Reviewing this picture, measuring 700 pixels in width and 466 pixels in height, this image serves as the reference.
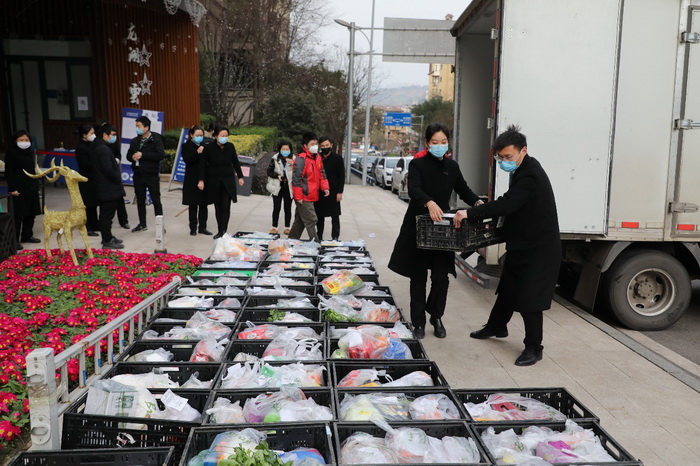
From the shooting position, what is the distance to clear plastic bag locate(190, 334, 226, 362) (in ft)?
13.4

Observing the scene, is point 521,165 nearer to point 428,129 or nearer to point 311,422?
point 428,129

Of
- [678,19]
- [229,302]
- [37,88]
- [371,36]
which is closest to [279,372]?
[229,302]

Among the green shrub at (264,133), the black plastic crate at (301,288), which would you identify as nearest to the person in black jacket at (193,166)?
the black plastic crate at (301,288)

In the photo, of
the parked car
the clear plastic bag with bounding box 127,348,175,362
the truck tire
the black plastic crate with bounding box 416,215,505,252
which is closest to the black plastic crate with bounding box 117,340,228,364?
the clear plastic bag with bounding box 127,348,175,362

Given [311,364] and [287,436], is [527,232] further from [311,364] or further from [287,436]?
[287,436]

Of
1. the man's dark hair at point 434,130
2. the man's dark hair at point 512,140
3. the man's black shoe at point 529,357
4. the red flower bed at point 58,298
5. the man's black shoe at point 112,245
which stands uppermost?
the man's dark hair at point 434,130

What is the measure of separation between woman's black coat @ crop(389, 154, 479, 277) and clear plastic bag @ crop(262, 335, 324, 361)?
153 cm

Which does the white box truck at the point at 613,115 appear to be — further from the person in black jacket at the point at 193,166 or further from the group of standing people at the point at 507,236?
the person in black jacket at the point at 193,166

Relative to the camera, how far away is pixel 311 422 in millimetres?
3072

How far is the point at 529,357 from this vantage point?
5.19m

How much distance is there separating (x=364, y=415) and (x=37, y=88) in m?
17.0

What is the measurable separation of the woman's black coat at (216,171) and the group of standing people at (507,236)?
16.0ft

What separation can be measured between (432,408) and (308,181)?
20.7 ft

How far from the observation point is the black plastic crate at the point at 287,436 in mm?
2980
